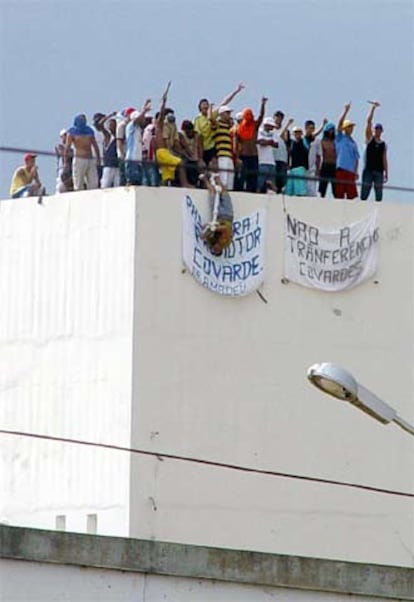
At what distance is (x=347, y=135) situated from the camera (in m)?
38.5

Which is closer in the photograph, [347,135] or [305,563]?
[305,563]

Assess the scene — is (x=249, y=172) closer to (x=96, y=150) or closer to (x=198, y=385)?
(x=96, y=150)

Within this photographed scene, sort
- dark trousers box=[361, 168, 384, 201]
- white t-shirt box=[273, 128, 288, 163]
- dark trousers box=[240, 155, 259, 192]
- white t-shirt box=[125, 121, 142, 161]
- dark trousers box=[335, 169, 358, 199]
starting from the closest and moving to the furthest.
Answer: white t-shirt box=[125, 121, 142, 161] < white t-shirt box=[273, 128, 288, 163] < dark trousers box=[240, 155, 259, 192] < dark trousers box=[335, 169, 358, 199] < dark trousers box=[361, 168, 384, 201]

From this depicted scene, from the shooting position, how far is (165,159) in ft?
124

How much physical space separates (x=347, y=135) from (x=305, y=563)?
514 inches

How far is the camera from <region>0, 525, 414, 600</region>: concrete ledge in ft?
81.4

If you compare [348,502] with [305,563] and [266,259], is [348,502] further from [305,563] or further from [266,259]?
[305,563]

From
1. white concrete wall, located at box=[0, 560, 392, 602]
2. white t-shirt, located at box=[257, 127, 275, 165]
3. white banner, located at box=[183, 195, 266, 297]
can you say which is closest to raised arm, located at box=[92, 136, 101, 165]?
white banner, located at box=[183, 195, 266, 297]

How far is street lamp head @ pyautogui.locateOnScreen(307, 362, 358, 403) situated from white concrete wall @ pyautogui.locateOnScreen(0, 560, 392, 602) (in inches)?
Answer: 114

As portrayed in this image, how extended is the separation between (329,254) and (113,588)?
49.8 feet

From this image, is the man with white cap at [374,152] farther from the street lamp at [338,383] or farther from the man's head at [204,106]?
the street lamp at [338,383]

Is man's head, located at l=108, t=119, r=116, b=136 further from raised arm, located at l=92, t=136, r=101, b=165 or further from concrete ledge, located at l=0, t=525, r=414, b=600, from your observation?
concrete ledge, located at l=0, t=525, r=414, b=600

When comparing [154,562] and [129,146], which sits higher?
[129,146]

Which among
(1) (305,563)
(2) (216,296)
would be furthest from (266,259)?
(1) (305,563)
